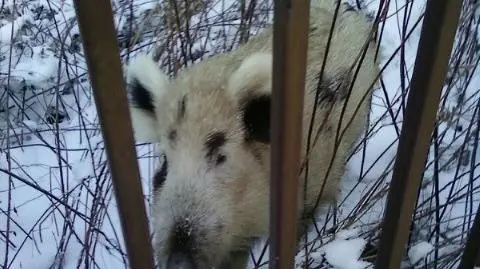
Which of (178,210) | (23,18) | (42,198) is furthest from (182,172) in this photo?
(23,18)

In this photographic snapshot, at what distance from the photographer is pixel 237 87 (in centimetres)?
192

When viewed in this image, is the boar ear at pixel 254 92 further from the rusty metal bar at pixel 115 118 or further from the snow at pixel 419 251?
the rusty metal bar at pixel 115 118

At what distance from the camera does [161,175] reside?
6.46 feet

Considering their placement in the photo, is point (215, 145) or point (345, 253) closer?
point (345, 253)

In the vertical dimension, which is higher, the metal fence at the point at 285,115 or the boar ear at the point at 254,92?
the boar ear at the point at 254,92

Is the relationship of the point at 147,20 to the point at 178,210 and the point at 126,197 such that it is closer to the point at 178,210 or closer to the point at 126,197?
the point at 178,210

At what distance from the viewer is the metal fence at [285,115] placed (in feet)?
2.48

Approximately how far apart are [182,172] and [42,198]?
56.3 inches

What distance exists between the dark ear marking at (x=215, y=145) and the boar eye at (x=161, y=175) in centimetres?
15

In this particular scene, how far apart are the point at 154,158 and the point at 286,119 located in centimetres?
173

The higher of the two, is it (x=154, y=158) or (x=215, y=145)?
(x=154, y=158)

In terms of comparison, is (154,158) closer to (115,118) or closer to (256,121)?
(256,121)

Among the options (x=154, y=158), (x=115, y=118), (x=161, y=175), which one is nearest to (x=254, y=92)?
(x=161, y=175)

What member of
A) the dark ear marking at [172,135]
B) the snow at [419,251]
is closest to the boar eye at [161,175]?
the dark ear marking at [172,135]
